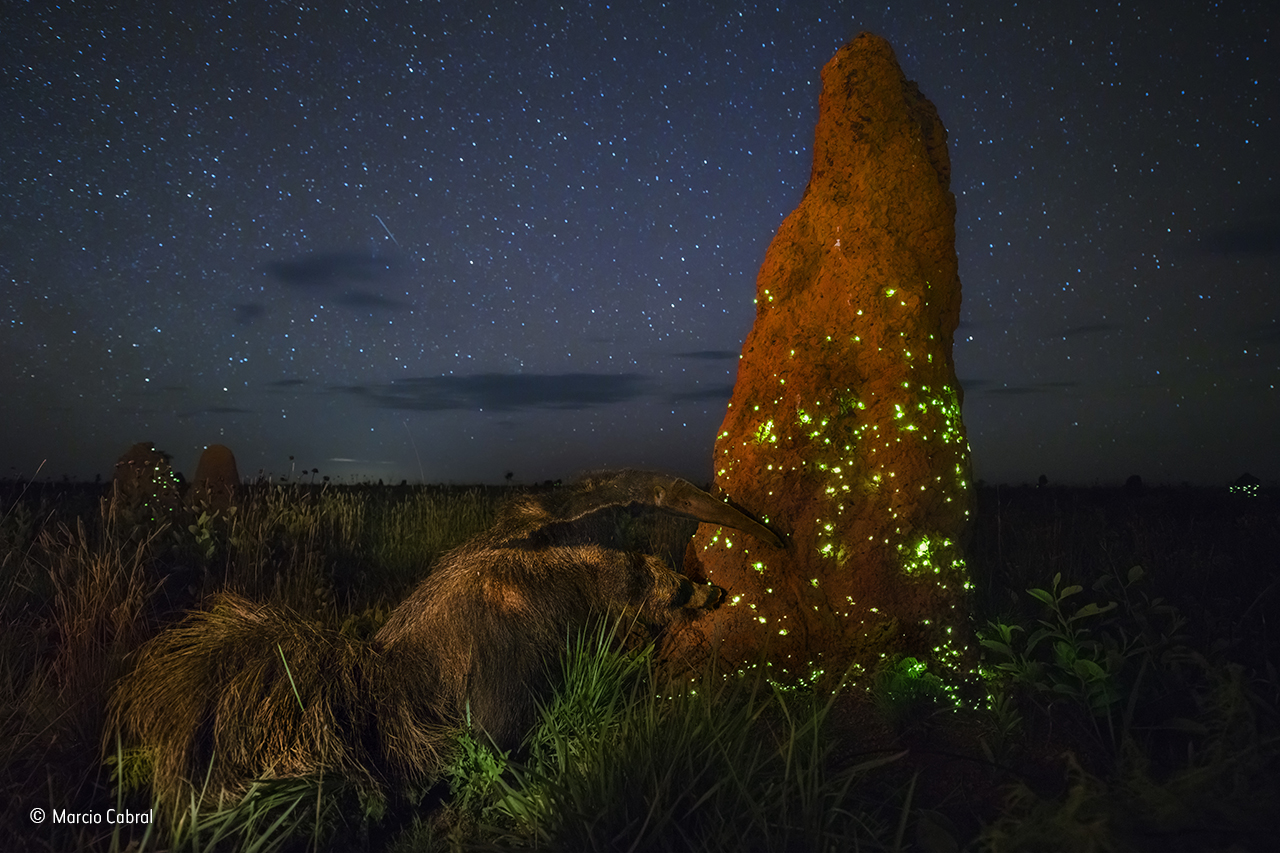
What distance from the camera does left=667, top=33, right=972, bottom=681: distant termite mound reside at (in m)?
4.47

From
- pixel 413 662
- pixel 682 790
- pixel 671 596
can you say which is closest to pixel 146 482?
pixel 413 662

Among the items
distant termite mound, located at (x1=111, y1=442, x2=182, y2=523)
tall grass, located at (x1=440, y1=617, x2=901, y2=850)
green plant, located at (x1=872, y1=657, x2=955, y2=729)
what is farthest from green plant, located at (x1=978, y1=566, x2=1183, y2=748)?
distant termite mound, located at (x1=111, y1=442, x2=182, y2=523)

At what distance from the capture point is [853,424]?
4.67 metres

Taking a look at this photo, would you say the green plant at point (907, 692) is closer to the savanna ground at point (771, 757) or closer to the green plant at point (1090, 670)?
the savanna ground at point (771, 757)

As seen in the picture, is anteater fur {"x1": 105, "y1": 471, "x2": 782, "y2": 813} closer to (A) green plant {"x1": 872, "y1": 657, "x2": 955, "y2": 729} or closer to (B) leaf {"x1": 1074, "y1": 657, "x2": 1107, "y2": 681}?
(A) green plant {"x1": 872, "y1": 657, "x2": 955, "y2": 729}

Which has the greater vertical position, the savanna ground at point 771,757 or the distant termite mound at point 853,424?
the distant termite mound at point 853,424

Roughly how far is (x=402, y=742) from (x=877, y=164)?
4241 mm

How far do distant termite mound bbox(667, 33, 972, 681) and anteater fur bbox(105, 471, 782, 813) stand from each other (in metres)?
0.39

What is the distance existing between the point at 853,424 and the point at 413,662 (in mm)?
2770

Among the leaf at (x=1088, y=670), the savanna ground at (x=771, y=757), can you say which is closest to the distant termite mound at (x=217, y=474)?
the savanna ground at (x=771, y=757)

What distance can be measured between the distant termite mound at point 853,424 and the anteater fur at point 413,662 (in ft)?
1.29

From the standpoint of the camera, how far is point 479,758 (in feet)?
13.1

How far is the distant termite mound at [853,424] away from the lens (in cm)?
447

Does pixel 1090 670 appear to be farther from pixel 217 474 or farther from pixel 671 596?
pixel 217 474
